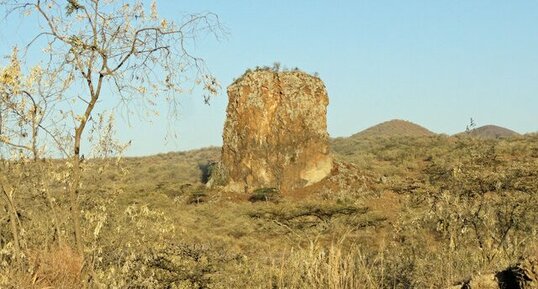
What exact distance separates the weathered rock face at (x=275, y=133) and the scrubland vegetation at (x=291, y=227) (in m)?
1.09

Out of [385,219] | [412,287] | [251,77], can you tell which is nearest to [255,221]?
[385,219]

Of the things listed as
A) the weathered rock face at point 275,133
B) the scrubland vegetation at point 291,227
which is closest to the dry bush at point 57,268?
the scrubland vegetation at point 291,227

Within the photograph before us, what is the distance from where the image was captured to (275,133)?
103 feet

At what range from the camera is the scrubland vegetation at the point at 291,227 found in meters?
6.67

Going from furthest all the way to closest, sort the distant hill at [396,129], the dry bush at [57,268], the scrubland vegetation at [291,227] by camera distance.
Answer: the distant hill at [396,129], the scrubland vegetation at [291,227], the dry bush at [57,268]

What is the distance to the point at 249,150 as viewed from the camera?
3111 cm

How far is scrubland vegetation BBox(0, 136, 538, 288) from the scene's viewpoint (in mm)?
6668

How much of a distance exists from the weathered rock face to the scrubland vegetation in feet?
3.57

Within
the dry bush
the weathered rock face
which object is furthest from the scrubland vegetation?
the weathered rock face

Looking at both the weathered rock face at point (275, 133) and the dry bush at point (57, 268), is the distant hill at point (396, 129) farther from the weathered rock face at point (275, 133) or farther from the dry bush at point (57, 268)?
the dry bush at point (57, 268)

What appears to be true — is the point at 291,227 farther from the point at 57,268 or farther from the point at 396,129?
the point at 396,129

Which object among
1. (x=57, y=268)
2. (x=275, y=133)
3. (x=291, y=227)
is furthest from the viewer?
(x=275, y=133)

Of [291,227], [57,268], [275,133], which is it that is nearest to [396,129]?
[275,133]

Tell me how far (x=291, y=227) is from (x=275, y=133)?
10.5 m
